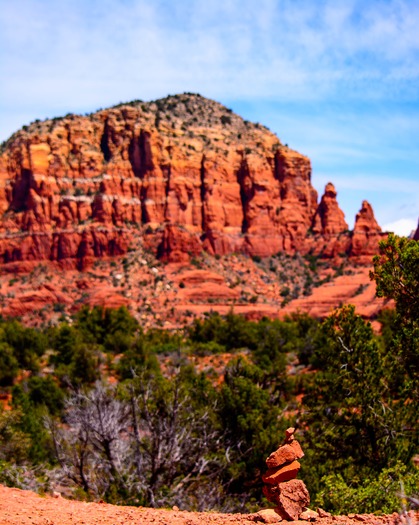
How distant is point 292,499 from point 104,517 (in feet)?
10.5

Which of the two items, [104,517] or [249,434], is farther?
[249,434]

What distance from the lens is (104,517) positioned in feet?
35.0

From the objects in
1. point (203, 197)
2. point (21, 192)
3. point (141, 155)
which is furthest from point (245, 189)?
point (21, 192)

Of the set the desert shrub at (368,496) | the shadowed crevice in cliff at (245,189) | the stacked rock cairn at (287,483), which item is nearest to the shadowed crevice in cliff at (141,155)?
the shadowed crevice in cliff at (245,189)

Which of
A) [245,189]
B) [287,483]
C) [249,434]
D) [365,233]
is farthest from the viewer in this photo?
[245,189]

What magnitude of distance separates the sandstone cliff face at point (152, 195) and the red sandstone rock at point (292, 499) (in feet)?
273

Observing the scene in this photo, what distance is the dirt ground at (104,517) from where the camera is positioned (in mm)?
9812

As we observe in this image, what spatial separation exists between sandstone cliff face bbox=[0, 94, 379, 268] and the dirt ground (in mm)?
81893

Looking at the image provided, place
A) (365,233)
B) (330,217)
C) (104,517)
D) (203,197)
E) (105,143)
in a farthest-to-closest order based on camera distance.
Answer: (105,143) → (330,217) → (203,197) → (365,233) → (104,517)

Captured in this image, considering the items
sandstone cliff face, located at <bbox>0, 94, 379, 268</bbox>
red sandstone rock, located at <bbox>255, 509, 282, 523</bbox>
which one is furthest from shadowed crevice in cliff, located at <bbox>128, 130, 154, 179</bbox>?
red sandstone rock, located at <bbox>255, 509, 282, 523</bbox>

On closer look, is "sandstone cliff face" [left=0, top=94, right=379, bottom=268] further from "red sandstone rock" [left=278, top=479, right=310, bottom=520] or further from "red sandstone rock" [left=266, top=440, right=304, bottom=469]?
"red sandstone rock" [left=278, top=479, right=310, bottom=520]

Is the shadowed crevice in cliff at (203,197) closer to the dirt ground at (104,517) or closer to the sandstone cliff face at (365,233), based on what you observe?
the sandstone cliff face at (365,233)

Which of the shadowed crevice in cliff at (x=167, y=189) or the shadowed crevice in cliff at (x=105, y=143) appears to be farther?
the shadowed crevice in cliff at (x=105, y=143)

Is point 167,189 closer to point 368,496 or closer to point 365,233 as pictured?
point 365,233
